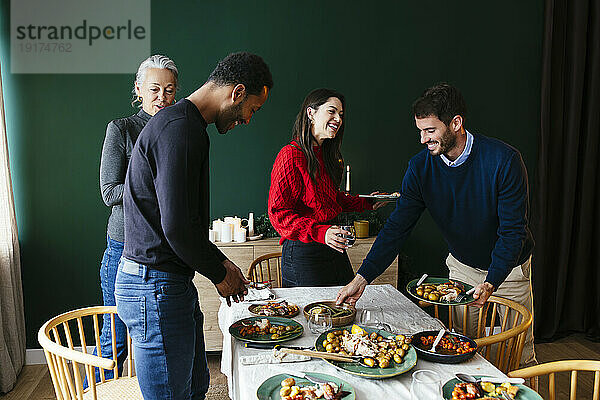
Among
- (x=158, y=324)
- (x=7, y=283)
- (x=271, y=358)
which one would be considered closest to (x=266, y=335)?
(x=271, y=358)

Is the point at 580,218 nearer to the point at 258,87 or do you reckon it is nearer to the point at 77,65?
the point at 258,87

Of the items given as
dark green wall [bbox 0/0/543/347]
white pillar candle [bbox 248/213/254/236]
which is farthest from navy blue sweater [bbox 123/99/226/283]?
dark green wall [bbox 0/0/543/347]

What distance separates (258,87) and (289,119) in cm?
216

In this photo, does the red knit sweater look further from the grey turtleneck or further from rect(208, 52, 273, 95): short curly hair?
rect(208, 52, 273, 95): short curly hair

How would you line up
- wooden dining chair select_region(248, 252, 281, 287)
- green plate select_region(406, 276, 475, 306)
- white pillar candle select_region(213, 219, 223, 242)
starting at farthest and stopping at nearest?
white pillar candle select_region(213, 219, 223, 242) → wooden dining chair select_region(248, 252, 281, 287) → green plate select_region(406, 276, 475, 306)

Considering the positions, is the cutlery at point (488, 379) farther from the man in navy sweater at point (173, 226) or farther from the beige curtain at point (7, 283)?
the beige curtain at point (7, 283)

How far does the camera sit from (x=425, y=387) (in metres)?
1.42

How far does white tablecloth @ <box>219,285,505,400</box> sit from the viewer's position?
1.54 metres

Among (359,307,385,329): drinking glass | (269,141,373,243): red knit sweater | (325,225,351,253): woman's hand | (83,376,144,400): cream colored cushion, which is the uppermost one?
(269,141,373,243): red knit sweater

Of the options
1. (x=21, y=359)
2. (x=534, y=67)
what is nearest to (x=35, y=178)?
(x=21, y=359)

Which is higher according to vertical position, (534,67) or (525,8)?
(525,8)

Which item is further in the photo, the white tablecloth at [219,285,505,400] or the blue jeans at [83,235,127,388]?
the blue jeans at [83,235,127,388]

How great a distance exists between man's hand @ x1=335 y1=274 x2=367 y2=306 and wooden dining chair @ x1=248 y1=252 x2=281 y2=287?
0.83 meters

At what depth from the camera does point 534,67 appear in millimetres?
4105
